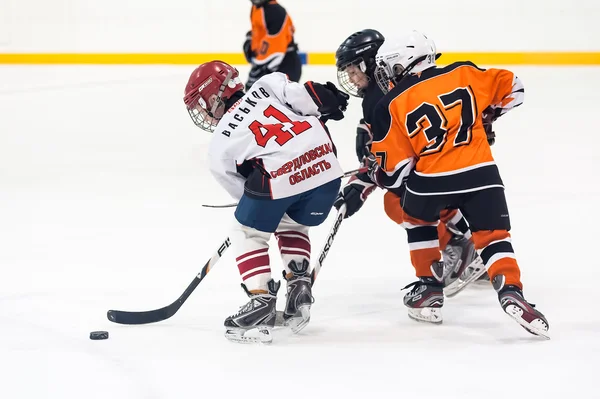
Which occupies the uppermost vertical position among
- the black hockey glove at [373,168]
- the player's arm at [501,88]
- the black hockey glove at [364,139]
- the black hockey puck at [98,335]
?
the player's arm at [501,88]

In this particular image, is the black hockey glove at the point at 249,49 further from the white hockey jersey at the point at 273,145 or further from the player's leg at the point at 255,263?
the player's leg at the point at 255,263

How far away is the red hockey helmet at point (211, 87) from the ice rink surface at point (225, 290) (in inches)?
27.5

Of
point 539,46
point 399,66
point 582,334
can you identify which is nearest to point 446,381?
point 582,334

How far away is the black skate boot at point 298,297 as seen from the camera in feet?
9.27

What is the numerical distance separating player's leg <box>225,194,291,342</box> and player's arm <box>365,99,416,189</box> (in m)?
0.33

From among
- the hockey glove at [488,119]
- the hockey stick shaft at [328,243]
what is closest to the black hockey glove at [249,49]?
the hockey stick shaft at [328,243]

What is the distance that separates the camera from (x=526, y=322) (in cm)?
260

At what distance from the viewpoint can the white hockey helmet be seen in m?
2.81

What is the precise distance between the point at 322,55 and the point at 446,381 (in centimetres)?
764

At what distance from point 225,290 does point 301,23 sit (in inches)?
268

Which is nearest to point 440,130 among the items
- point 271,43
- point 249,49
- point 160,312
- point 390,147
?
point 390,147

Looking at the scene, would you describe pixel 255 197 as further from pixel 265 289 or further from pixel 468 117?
pixel 468 117

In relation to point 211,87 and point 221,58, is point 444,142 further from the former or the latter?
point 221,58

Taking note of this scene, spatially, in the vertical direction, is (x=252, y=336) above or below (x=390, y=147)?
below
